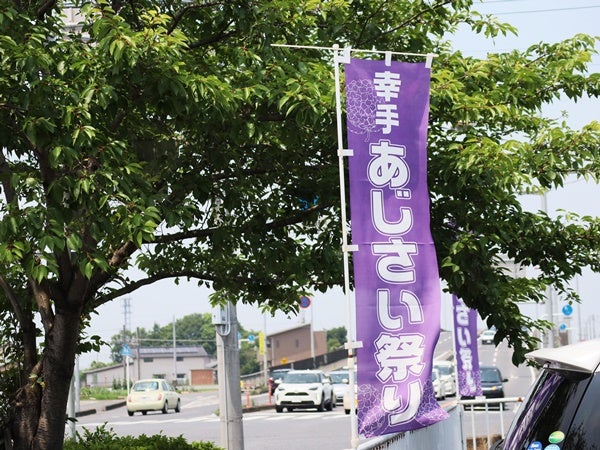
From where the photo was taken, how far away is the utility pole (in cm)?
1448

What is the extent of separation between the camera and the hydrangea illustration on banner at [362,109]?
818 centimetres

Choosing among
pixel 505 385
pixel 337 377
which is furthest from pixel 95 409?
pixel 505 385

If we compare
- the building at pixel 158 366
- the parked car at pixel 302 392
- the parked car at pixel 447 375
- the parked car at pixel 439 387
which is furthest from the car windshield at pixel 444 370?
the building at pixel 158 366

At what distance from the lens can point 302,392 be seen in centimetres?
4188

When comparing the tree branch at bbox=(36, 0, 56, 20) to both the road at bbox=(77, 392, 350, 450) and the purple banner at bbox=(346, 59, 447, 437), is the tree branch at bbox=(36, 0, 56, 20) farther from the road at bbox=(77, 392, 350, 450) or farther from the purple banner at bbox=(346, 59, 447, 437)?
the road at bbox=(77, 392, 350, 450)

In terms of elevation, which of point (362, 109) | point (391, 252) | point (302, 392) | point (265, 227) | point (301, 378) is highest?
point (362, 109)

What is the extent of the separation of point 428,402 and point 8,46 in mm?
4302

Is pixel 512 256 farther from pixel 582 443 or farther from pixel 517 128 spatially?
pixel 582 443

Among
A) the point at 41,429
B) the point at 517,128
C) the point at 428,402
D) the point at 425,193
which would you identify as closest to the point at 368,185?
the point at 425,193

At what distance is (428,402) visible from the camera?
8391 mm

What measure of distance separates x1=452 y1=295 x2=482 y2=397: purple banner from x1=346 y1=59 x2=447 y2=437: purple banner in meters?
9.32

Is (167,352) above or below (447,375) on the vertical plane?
above

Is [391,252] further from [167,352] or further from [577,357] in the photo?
[167,352]

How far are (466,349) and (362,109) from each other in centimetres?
1045
